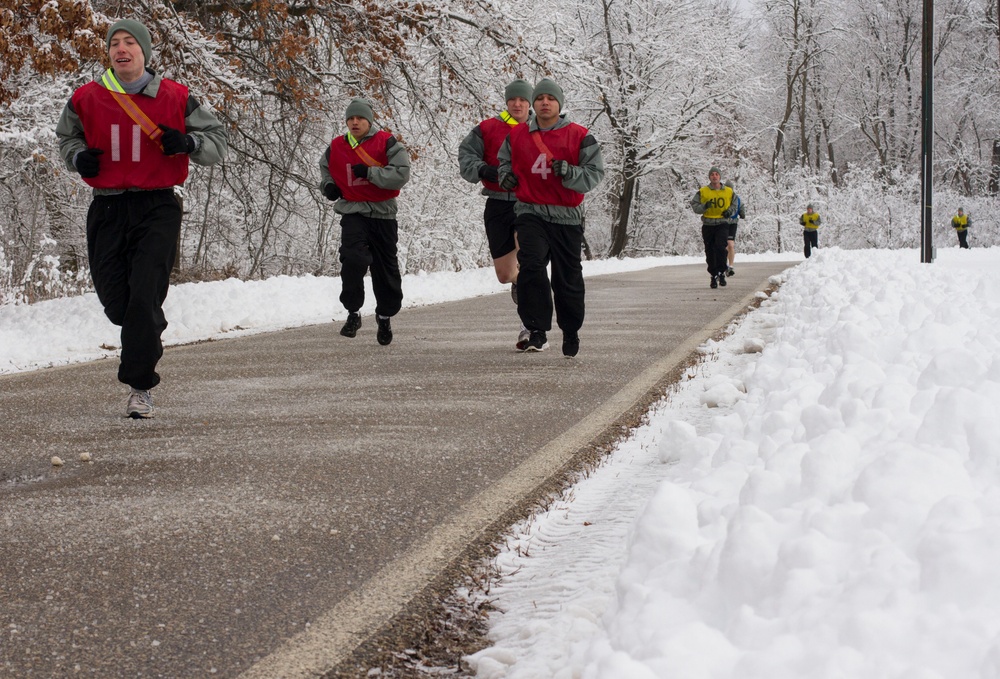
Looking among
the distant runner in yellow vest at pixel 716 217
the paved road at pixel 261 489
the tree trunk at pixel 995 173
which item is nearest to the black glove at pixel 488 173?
A: the paved road at pixel 261 489

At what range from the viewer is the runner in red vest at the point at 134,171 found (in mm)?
5980

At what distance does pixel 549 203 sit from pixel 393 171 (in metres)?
1.61

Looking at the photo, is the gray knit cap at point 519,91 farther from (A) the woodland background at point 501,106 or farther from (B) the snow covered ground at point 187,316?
(A) the woodland background at point 501,106

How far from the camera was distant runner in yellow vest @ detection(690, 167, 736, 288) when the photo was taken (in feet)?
55.7

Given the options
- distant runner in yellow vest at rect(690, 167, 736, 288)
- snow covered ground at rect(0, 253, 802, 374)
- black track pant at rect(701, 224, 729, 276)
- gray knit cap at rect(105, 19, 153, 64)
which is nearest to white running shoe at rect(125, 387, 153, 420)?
gray knit cap at rect(105, 19, 153, 64)

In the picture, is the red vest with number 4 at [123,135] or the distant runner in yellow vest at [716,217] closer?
the red vest with number 4 at [123,135]

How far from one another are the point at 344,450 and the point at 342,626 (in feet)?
6.96

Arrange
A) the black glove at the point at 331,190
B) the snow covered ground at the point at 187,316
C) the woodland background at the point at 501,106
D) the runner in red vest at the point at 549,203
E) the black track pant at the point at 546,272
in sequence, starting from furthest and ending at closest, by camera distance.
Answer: the woodland background at the point at 501,106 → the black glove at the point at 331,190 → the snow covered ground at the point at 187,316 → the black track pant at the point at 546,272 → the runner in red vest at the point at 549,203

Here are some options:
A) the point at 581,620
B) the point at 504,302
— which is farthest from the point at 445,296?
the point at 581,620

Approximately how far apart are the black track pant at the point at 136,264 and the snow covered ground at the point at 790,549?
292cm

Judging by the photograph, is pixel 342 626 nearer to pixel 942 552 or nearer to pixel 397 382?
pixel 942 552

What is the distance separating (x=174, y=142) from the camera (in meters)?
5.89

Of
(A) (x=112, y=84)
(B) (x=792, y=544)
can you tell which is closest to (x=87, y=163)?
(A) (x=112, y=84)

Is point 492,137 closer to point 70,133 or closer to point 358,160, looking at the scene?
point 358,160
